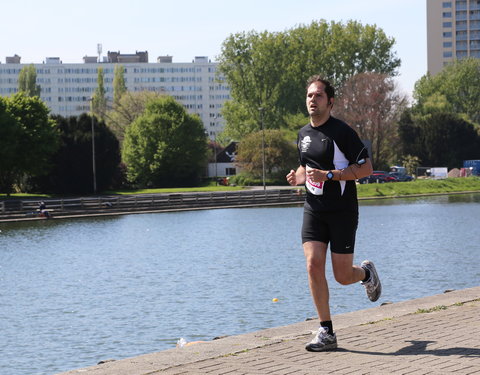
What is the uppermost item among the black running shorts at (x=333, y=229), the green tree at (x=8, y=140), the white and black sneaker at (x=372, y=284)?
the green tree at (x=8, y=140)

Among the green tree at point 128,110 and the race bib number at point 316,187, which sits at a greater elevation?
the green tree at point 128,110

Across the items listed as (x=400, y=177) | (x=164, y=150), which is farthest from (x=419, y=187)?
(x=164, y=150)

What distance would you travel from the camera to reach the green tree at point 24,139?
75.9m

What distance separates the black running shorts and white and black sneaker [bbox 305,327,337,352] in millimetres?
797

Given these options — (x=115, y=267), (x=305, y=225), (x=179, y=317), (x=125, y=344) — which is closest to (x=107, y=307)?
(x=179, y=317)

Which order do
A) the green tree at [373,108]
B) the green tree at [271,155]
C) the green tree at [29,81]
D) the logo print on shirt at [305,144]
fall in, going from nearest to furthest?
the logo print on shirt at [305,144], the green tree at [373,108], the green tree at [271,155], the green tree at [29,81]

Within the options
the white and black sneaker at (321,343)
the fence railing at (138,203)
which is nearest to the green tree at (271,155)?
the fence railing at (138,203)

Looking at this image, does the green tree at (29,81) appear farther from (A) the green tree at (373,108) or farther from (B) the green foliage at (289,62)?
(A) the green tree at (373,108)

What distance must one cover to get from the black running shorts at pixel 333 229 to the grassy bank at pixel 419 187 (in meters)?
72.5

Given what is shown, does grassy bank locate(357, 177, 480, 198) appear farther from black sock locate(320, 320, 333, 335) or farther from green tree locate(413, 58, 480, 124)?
black sock locate(320, 320, 333, 335)

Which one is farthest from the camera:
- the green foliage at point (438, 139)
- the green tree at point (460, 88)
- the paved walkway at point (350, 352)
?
the green tree at point (460, 88)

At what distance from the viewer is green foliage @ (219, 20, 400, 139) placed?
113m

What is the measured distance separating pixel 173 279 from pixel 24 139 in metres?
55.0

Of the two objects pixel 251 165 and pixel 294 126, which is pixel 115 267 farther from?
pixel 294 126
